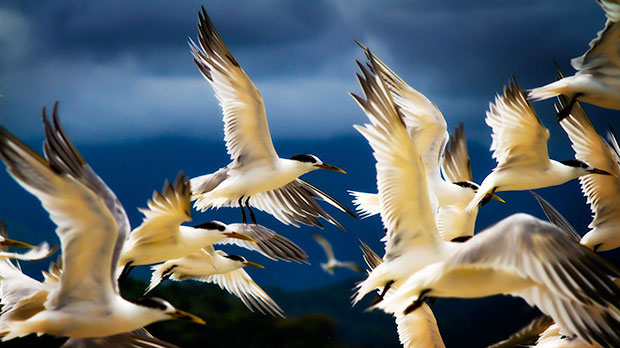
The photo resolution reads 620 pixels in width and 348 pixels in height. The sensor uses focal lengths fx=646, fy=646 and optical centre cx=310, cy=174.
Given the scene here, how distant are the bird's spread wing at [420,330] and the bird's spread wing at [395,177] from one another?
2.04 ft

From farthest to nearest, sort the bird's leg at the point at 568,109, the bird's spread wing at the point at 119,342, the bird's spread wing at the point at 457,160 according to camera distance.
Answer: the bird's spread wing at the point at 457,160, the bird's leg at the point at 568,109, the bird's spread wing at the point at 119,342

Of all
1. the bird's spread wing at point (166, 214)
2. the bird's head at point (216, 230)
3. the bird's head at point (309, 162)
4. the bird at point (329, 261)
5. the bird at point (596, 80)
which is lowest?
the bird at point (329, 261)

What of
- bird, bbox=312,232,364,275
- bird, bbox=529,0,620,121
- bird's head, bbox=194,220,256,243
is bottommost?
bird, bbox=312,232,364,275

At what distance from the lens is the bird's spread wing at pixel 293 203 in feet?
12.3

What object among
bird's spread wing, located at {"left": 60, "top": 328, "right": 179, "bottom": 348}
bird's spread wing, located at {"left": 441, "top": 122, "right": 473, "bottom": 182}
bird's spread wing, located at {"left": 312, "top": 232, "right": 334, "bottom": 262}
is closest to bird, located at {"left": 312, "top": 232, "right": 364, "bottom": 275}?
bird's spread wing, located at {"left": 312, "top": 232, "right": 334, "bottom": 262}

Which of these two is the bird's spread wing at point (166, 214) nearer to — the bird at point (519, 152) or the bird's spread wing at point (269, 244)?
the bird's spread wing at point (269, 244)

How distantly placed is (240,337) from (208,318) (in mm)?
386

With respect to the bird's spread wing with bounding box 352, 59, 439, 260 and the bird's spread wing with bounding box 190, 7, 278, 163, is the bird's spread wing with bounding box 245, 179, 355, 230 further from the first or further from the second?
the bird's spread wing with bounding box 352, 59, 439, 260

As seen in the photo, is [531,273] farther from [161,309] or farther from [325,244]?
[325,244]

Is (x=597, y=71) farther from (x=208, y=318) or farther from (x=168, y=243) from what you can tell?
(x=208, y=318)

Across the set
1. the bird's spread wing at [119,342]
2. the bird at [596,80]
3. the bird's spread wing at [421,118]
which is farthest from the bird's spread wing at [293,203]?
the bird's spread wing at [119,342]

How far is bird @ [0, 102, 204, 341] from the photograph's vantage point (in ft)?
5.87

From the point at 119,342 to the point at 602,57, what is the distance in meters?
2.67

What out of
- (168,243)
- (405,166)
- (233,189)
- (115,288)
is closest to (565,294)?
(405,166)
